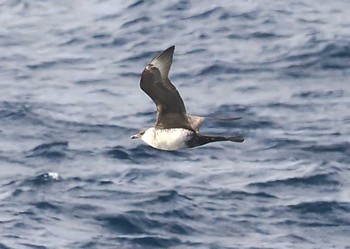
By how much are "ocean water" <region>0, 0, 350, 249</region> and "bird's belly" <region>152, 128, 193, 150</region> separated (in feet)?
6.12

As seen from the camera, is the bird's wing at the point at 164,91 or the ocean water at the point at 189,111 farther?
the ocean water at the point at 189,111

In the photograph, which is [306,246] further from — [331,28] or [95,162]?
[331,28]

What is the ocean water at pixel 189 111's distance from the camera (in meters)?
13.7

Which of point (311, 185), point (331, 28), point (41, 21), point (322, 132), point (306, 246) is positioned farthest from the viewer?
point (41, 21)

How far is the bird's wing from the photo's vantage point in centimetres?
1142

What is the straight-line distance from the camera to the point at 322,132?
15750 millimetres

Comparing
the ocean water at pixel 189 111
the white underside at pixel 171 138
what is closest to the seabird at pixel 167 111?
the white underside at pixel 171 138

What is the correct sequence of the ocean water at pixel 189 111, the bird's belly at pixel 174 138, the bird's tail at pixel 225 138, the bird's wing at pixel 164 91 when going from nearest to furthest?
the bird's tail at pixel 225 138 → the bird's wing at pixel 164 91 → the bird's belly at pixel 174 138 → the ocean water at pixel 189 111

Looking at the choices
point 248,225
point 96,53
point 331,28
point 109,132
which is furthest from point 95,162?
point 331,28

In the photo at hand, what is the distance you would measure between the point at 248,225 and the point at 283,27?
6260mm

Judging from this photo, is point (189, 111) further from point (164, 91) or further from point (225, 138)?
point (225, 138)

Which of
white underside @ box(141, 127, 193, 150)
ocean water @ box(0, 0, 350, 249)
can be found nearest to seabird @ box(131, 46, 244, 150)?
white underside @ box(141, 127, 193, 150)

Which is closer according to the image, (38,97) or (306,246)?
(306,246)

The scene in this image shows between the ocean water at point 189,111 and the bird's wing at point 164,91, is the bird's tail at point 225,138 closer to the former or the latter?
the bird's wing at point 164,91
